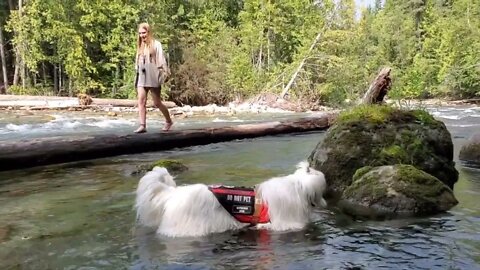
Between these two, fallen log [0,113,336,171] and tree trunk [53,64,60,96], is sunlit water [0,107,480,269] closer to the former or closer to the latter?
fallen log [0,113,336,171]

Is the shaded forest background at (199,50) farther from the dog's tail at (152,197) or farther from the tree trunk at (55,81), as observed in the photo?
the dog's tail at (152,197)

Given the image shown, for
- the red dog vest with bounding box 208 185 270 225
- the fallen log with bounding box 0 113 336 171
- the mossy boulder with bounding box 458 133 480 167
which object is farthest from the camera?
the mossy boulder with bounding box 458 133 480 167

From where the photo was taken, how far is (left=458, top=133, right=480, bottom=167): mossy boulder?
8.71 meters

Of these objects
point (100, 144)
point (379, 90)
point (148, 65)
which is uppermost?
point (148, 65)

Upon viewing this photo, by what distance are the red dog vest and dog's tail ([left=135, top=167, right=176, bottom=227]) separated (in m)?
0.44

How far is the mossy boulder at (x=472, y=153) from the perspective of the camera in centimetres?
871

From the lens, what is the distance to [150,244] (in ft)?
13.4

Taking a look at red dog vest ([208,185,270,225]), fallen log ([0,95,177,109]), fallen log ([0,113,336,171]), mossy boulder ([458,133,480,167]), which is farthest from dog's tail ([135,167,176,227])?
fallen log ([0,95,177,109])

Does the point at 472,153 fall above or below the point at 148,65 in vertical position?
below

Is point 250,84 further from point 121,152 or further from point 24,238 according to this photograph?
point 24,238

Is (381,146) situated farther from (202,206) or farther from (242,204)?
(202,206)

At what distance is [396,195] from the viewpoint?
525 cm

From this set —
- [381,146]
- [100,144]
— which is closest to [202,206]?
[381,146]

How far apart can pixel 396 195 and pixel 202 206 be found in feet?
7.36
